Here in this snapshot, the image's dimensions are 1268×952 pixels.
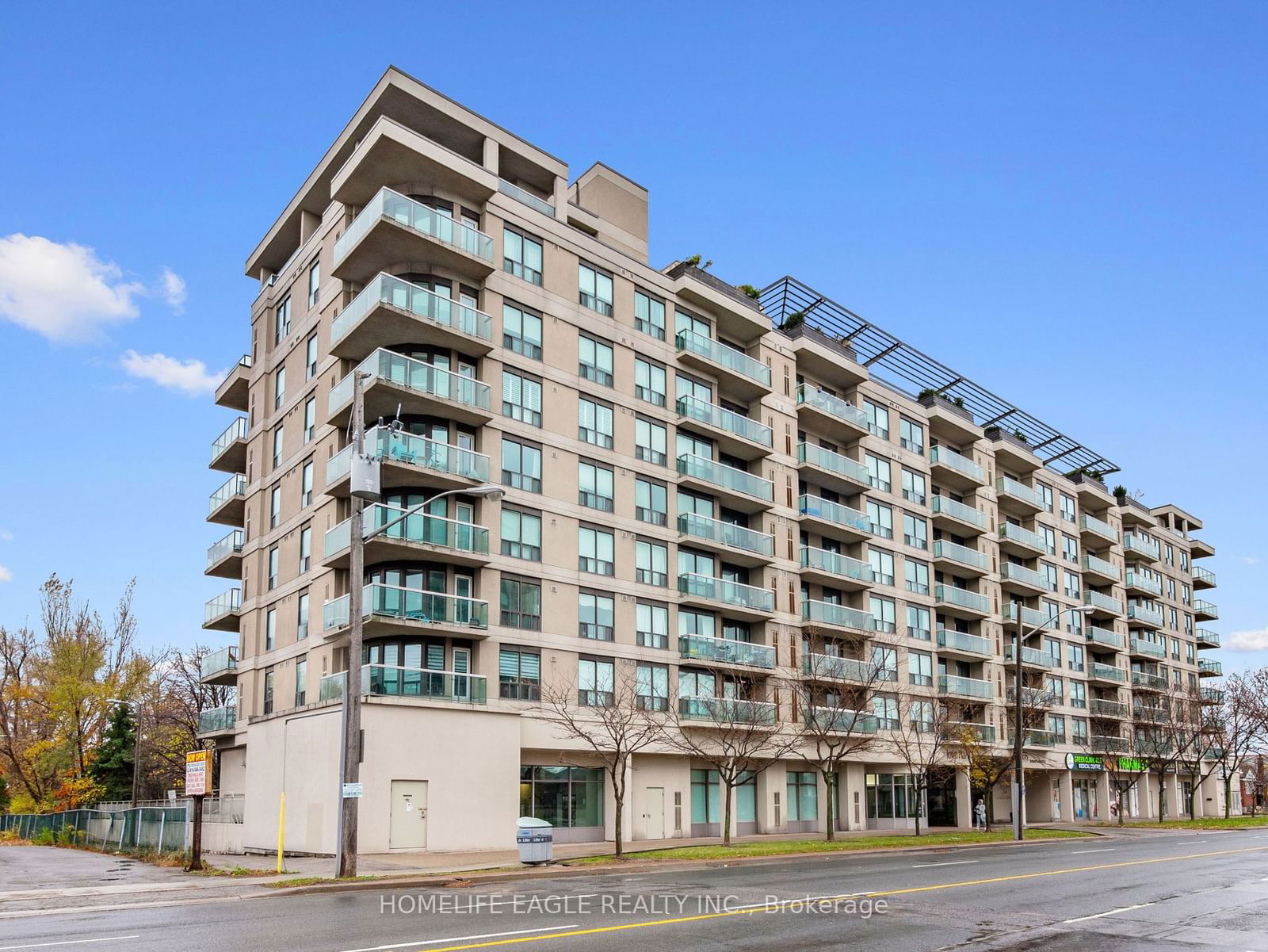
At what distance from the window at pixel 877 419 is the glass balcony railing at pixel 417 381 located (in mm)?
26056

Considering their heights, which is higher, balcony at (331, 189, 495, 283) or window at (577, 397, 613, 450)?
balcony at (331, 189, 495, 283)

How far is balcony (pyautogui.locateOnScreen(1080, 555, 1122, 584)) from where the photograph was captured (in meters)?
76.6

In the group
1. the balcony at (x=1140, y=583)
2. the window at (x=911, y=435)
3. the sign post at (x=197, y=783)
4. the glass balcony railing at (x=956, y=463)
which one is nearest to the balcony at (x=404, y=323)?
→ the sign post at (x=197, y=783)

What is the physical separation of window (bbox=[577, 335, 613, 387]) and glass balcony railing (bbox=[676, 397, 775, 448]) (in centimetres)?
396

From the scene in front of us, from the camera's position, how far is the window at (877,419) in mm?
56969

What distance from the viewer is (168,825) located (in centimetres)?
3347

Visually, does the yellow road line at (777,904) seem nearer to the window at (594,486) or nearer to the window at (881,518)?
the window at (594,486)

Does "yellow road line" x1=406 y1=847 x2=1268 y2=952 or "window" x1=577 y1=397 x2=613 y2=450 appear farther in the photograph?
"window" x1=577 y1=397 x2=613 y2=450

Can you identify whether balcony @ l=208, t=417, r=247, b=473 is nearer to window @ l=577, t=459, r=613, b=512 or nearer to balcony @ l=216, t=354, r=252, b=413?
balcony @ l=216, t=354, r=252, b=413

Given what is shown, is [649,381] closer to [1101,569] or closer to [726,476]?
[726,476]

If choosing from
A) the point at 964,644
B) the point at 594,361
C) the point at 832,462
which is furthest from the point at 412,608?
the point at 964,644

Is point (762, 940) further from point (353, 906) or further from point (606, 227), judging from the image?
point (606, 227)

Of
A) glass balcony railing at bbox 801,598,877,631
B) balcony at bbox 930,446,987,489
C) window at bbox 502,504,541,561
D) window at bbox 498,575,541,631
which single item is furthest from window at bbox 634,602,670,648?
balcony at bbox 930,446,987,489

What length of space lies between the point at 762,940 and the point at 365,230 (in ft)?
90.2
